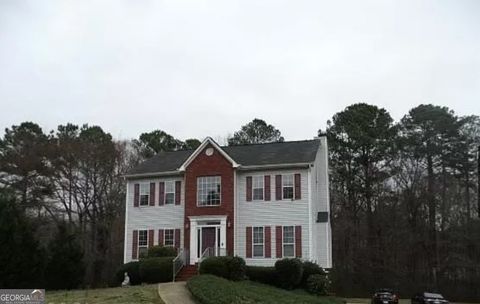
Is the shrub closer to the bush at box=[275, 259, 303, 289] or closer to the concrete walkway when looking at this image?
the bush at box=[275, 259, 303, 289]

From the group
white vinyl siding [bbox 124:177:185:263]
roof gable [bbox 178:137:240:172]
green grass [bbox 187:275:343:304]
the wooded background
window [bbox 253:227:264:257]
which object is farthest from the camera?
the wooded background

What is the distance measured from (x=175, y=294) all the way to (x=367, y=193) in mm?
35302

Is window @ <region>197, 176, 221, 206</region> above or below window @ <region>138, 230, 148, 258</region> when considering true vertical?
above

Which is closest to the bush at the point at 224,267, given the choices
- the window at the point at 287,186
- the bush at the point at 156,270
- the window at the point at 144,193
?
the bush at the point at 156,270

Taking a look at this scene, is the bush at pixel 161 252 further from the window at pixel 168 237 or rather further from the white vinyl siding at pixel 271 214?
the white vinyl siding at pixel 271 214

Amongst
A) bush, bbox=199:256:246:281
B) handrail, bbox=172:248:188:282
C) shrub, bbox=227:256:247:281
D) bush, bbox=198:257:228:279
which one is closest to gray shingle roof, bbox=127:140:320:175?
handrail, bbox=172:248:188:282

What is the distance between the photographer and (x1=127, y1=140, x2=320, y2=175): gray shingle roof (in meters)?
33.4

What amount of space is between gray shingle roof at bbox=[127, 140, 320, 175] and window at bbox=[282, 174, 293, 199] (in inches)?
35.8

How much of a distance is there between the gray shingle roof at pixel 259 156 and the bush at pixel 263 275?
678 centimetres

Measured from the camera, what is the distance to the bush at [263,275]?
29.2 metres

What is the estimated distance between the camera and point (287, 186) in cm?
3272

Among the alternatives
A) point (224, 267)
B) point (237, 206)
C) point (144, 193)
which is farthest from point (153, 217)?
point (224, 267)

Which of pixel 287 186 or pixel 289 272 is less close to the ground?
pixel 287 186

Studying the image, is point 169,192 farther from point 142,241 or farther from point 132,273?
point 132,273
